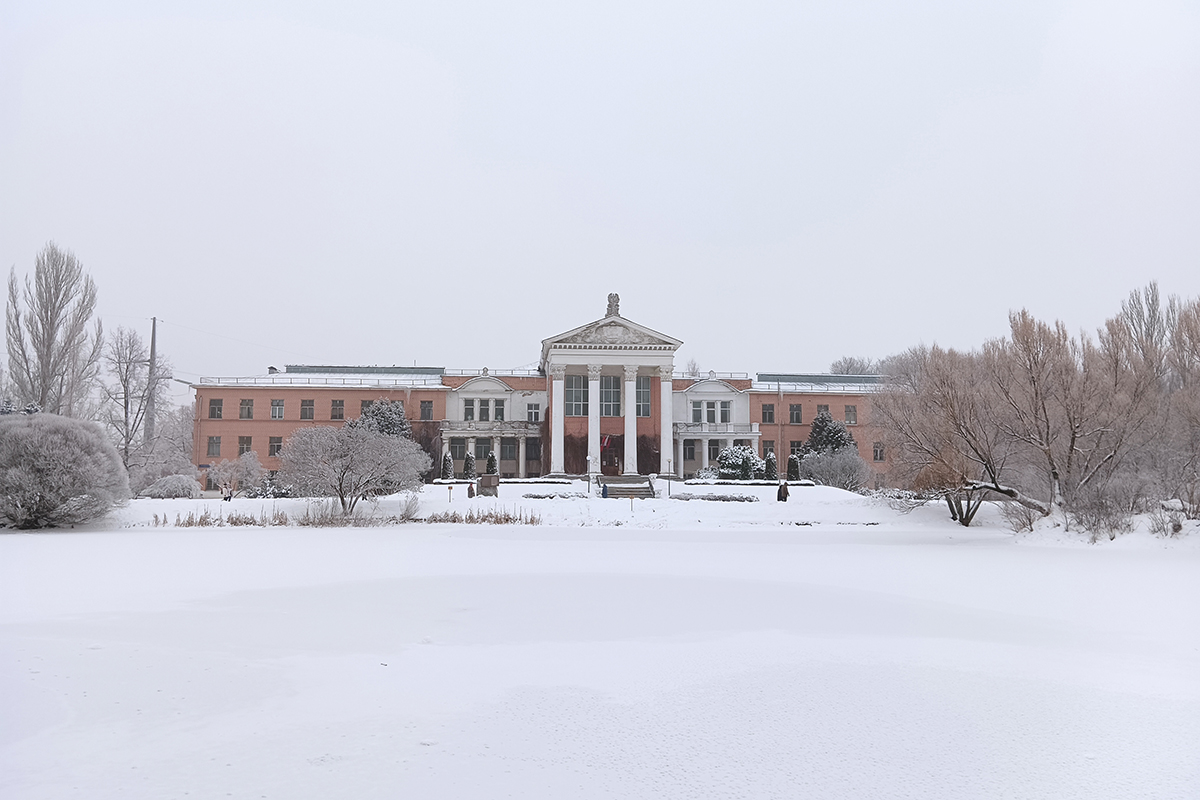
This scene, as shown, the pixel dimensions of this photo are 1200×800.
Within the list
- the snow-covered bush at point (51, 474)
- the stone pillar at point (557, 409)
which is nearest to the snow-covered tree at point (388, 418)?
the stone pillar at point (557, 409)

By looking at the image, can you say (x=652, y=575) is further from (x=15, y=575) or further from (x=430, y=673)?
(x=15, y=575)

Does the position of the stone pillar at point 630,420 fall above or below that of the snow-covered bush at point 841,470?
above

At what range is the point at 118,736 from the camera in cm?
578

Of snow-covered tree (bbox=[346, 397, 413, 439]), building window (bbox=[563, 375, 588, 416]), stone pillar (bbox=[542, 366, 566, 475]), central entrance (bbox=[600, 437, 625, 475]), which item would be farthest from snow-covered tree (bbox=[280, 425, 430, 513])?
central entrance (bbox=[600, 437, 625, 475])

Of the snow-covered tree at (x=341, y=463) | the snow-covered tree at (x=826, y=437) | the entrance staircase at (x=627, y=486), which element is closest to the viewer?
the snow-covered tree at (x=341, y=463)

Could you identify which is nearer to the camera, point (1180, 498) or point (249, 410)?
point (1180, 498)

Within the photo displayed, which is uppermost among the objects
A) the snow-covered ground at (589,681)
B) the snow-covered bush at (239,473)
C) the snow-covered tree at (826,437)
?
the snow-covered tree at (826,437)

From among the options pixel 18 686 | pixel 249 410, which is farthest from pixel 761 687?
pixel 249 410

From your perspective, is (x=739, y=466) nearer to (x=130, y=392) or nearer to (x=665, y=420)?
(x=665, y=420)

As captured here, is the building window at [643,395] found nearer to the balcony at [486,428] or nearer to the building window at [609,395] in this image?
the building window at [609,395]

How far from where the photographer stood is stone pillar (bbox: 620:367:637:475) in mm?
47219

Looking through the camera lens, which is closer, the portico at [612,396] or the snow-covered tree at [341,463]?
the snow-covered tree at [341,463]

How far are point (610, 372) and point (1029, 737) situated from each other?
4408 cm

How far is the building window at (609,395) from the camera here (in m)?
50.1
